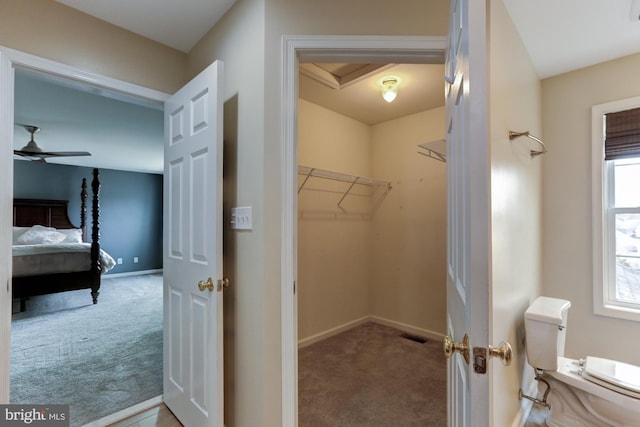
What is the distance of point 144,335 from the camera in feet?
10.4

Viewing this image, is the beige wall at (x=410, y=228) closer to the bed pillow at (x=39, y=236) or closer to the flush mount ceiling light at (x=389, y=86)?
the flush mount ceiling light at (x=389, y=86)

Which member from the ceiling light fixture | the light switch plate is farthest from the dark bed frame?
the ceiling light fixture

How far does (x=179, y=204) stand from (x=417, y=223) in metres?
2.44

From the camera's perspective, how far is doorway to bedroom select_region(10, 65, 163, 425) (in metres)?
2.16

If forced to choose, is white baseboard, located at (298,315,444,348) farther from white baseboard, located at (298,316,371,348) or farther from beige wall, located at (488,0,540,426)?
beige wall, located at (488,0,540,426)

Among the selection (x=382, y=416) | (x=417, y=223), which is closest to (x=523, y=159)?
(x=417, y=223)

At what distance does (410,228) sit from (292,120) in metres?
2.27

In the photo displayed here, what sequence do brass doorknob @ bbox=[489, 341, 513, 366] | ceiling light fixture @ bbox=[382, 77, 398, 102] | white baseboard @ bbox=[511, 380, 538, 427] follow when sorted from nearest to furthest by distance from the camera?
brass doorknob @ bbox=[489, 341, 513, 366]
white baseboard @ bbox=[511, 380, 538, 427]
ceiling light fixture @ bbox=[382, 77, 398, 102]

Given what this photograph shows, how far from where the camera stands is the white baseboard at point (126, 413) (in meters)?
1.77

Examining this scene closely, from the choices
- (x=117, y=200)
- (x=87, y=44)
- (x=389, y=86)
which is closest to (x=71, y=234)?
(x=117, y=200)

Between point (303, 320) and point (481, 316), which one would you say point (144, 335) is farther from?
point (481, 316)

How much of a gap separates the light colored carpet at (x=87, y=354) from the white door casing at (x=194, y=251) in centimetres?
48

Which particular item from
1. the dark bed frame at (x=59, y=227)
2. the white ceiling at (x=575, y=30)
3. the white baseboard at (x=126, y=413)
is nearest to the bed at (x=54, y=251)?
the dark bed frame at (x=59, y=227)

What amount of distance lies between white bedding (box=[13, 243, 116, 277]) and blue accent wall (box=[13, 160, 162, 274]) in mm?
2115
